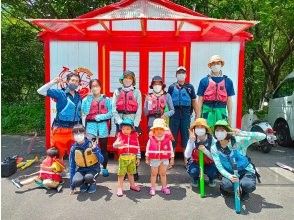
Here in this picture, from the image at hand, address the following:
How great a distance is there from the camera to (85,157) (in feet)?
19.6

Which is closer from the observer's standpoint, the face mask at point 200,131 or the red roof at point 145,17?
the face mask at point 200,131

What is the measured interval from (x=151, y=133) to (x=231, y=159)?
117 cm

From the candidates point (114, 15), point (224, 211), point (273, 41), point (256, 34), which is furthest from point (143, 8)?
point (273, 41)

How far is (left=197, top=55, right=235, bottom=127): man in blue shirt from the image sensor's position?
686cm

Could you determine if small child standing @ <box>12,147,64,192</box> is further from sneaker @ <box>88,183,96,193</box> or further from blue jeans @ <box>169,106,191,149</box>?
blue jeans @ <box>169,106,191,149</box>

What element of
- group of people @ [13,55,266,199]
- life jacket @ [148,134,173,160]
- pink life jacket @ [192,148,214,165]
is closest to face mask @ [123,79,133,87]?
A: group of people @ [13,55,266,199]

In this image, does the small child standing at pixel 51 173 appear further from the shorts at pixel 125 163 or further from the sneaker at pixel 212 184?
the sneaker at pixel 212 184

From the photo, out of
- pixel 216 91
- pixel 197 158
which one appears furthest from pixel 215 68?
pixel 197 158

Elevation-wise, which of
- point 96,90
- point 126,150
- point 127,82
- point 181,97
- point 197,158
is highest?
point 127,82

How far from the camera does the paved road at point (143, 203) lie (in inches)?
211

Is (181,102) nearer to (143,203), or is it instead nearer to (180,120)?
(180,120)

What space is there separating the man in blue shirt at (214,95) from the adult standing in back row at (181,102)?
158 mm

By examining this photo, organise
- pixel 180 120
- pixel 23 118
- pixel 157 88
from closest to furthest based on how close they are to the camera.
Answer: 1. pixel 157 88
2. pixel 180 120
3. pixel 23 118

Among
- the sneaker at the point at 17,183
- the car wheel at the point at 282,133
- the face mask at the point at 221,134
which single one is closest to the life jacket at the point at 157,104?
the face mask at the point at 221,134
